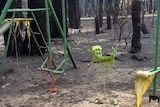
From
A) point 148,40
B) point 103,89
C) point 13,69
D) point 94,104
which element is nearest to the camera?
point 94,104

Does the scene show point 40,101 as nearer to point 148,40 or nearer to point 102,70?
point 102,70

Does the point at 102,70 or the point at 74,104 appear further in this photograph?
the point at 102,70

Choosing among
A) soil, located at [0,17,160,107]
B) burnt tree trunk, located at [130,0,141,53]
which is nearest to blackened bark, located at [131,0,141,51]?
burnt tree trunk, located at [130,0,141,53]

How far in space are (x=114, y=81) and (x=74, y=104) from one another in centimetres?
127

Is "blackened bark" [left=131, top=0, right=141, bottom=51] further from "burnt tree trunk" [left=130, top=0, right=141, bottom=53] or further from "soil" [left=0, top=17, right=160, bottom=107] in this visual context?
"soil" [left=0, top=17, right=160, bottom=107]

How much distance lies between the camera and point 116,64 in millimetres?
6586

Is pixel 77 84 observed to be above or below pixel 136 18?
below

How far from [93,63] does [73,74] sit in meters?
0.98

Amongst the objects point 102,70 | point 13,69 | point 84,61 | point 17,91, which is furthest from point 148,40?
point 17,91

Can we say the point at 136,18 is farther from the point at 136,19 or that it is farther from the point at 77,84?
the point at 77,84

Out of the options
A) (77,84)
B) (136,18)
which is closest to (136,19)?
(136,18)

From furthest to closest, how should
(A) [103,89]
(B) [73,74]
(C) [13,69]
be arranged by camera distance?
(C) [13,69] → (B) [73,74] → (A) [103,89]

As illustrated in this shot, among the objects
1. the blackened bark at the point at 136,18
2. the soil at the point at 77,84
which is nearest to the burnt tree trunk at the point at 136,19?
the blackened bark at the point at 136,18

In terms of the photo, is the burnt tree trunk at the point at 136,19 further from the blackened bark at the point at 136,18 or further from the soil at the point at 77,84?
the soil at the point at 77,84
